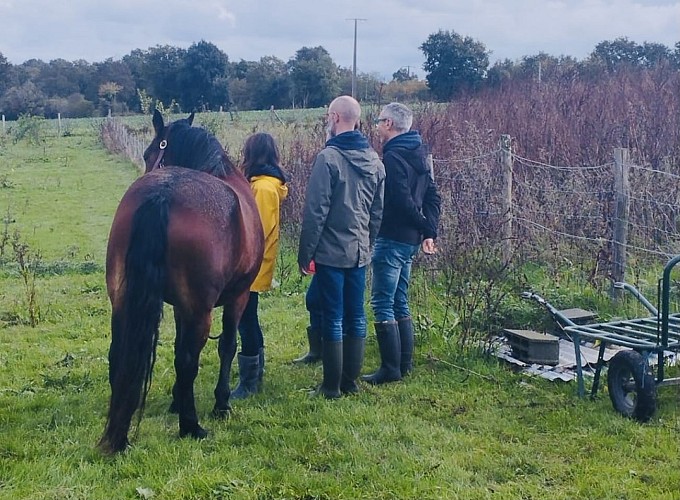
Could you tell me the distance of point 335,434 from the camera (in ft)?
14.3

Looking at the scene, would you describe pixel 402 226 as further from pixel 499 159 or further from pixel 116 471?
pixel 499 159

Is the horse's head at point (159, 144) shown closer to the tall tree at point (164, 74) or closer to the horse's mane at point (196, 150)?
the horse's mane at point (196, 150)

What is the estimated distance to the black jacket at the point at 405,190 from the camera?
5293mm

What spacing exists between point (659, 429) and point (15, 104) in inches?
2217

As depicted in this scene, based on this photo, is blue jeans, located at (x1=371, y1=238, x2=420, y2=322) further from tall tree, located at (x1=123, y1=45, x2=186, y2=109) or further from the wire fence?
tall tree, located at (x1=123, y1=45, x2=186, y2=109)

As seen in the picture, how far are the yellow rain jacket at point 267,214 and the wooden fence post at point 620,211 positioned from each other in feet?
11.9

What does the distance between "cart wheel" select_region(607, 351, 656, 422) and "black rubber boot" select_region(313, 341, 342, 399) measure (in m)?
1.75

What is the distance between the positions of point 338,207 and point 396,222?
601 millimetres

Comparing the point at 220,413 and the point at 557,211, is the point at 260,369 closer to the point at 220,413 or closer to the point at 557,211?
the point at 220,413

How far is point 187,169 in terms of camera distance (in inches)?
175

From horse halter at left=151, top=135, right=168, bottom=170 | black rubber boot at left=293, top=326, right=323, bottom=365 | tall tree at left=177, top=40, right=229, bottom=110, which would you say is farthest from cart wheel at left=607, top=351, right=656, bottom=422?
tall tree at left=177, top=40, right=229, bottom=110

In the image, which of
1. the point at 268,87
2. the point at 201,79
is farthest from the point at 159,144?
the point at 201,79

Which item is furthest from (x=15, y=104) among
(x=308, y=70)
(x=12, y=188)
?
(x=12, y=188)

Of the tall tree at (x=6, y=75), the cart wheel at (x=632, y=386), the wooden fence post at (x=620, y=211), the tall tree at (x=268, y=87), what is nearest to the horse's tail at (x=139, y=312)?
the cart wheel at (x=632, y=386)
